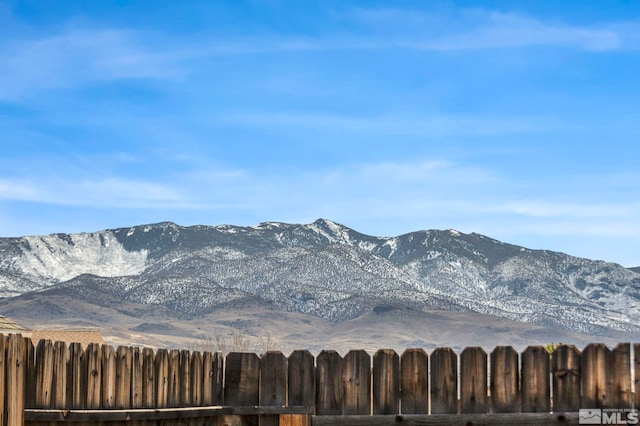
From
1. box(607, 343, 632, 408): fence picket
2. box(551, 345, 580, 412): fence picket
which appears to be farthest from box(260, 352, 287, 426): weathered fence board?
box(607, 343, 632, 408): fence picket

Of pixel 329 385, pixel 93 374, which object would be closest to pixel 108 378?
pixel 93 374

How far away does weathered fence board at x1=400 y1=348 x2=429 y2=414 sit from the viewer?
859 centimetres

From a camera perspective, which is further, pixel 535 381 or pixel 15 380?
pixel 535 381

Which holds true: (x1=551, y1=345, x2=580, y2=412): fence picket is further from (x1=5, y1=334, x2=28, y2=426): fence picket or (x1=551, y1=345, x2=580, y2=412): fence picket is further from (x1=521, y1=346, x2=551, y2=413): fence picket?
(x1=5, y1=334, x2=28, y2=426): fence picket

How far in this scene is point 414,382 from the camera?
28.3 feet

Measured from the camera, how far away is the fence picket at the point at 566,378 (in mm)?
8508

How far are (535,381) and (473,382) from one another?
1.52 feet

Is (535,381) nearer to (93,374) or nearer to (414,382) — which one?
(414,382)

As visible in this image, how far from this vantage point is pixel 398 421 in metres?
8.54

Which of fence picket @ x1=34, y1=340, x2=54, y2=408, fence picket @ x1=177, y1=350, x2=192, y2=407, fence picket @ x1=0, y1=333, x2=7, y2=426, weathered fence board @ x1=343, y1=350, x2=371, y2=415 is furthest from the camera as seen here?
fence picket @ x1=177, y1=350, x2=192, y2=407

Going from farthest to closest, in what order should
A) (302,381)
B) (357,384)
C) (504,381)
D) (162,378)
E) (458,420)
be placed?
(162,378), (302,381), (357,384), (504,381), (458,420)

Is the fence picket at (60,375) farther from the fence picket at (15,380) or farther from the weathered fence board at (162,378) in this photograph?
the weathered fence board at (162,378)

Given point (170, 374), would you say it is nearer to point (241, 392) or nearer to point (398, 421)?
point (241, 392)

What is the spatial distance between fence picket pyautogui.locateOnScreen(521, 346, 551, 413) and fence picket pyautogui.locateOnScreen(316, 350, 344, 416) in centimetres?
138
